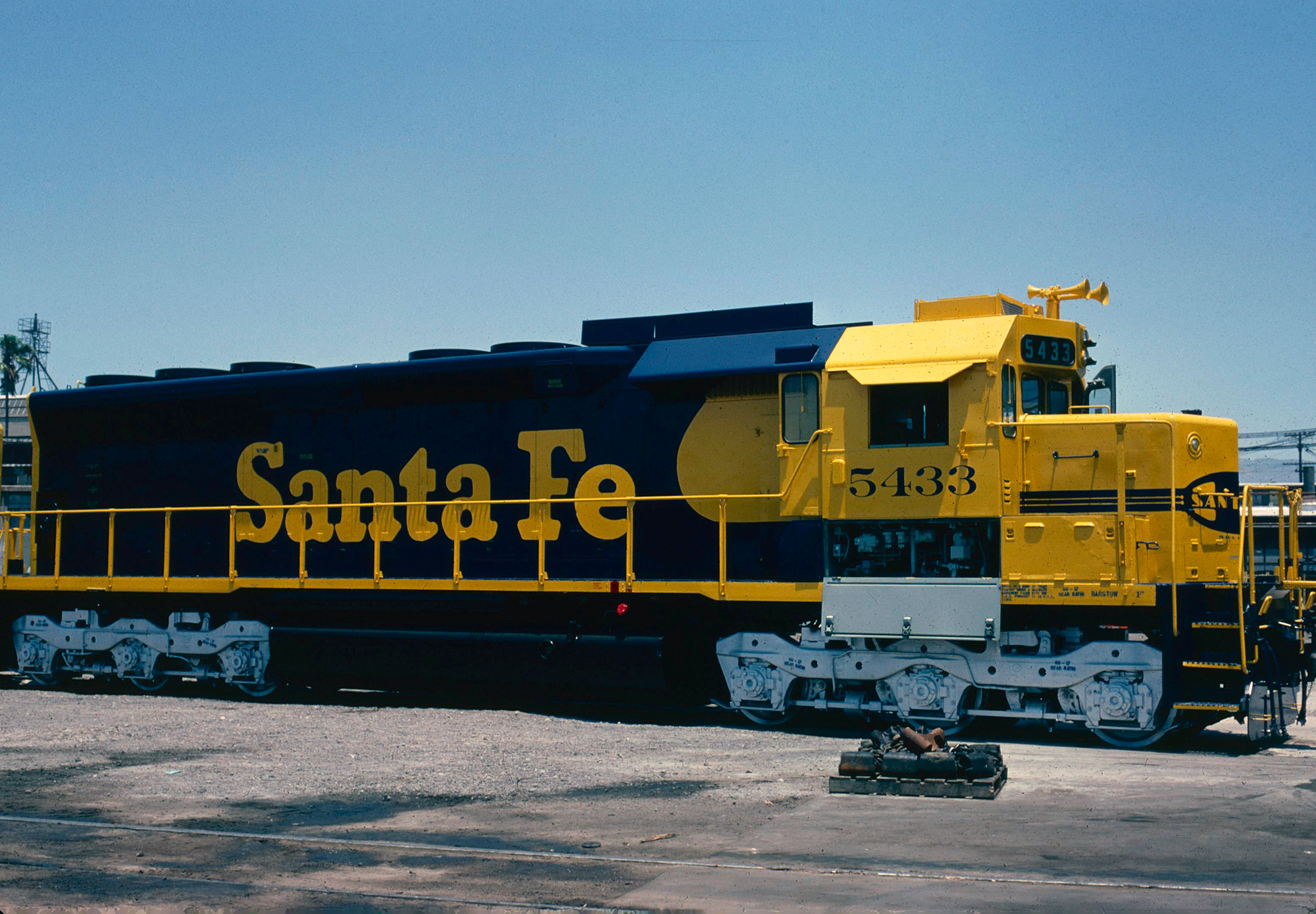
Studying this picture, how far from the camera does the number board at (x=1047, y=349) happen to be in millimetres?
12039

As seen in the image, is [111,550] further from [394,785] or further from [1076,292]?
[1076,292]

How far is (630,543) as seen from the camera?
13.3m

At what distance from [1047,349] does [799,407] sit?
2.36m

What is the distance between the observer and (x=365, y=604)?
14992mm

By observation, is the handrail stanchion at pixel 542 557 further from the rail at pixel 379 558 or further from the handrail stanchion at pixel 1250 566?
the handrail stanchion at pixel 1250 566

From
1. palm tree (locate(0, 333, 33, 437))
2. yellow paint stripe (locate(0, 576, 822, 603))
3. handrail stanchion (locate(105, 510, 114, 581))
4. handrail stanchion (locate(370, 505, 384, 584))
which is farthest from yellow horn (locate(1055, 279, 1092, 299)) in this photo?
palm tree (locate(0, 333, 33, 437))

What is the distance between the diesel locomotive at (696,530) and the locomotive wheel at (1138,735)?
0.03 metres

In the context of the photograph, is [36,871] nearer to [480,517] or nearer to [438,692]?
[480,517]

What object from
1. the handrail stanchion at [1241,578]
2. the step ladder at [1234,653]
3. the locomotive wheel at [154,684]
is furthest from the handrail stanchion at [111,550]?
the handrail stanchion at [1241,578]

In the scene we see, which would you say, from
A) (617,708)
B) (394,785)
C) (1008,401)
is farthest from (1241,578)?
(394,785)

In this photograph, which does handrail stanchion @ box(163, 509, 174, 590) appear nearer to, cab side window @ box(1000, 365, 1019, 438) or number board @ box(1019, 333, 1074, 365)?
cab side window @ box(1000, 365, 1019, 438)

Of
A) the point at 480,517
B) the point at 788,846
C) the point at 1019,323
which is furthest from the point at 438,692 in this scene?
the point at 788,846

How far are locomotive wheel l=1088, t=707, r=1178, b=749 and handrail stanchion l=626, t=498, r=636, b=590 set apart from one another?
461 centimetres

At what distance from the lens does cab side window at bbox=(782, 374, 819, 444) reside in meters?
12.5
